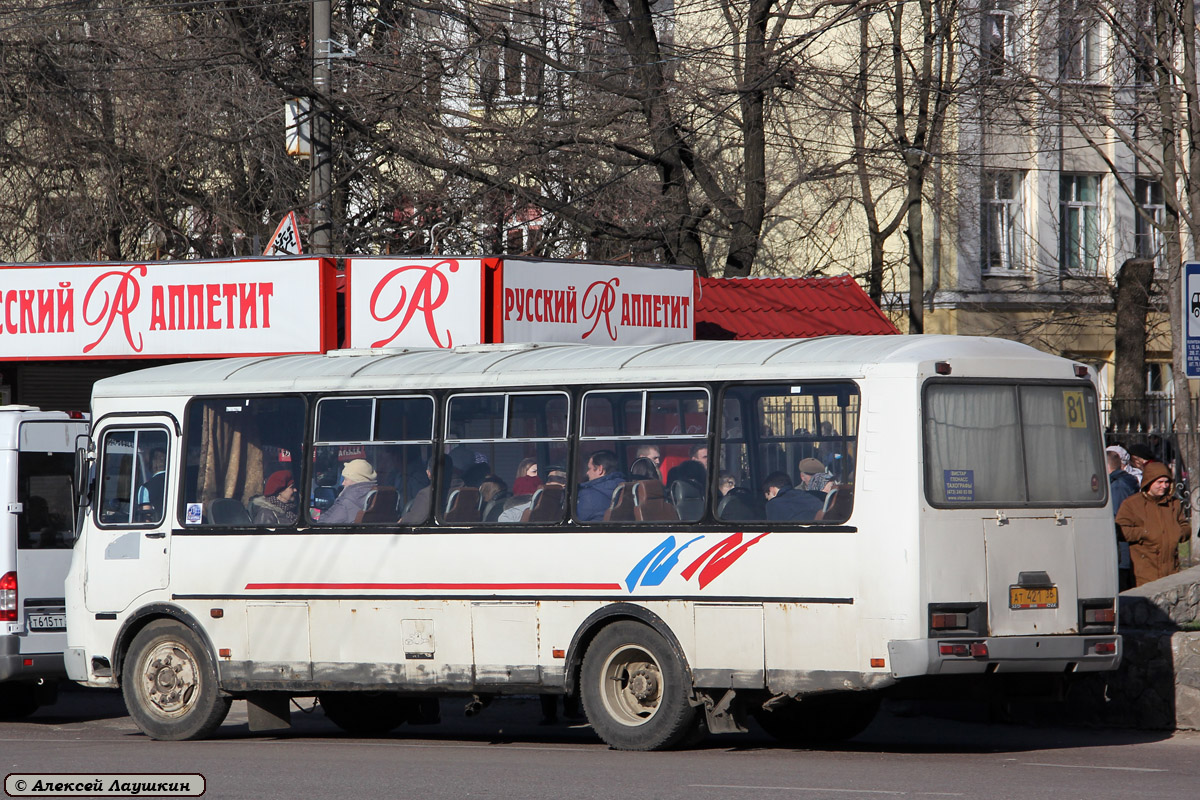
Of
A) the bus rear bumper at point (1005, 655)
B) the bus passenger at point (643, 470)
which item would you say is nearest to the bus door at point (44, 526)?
the bus passenger at point (643, 470)

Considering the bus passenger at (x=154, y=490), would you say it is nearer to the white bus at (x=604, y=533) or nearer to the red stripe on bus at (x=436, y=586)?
the white bus at (x=604, y=533)

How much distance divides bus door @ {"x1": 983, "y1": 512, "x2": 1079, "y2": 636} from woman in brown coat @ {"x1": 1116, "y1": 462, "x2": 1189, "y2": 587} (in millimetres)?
3742

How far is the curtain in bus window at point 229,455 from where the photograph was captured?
41.5 feet

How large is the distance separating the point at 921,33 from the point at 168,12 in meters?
12.4

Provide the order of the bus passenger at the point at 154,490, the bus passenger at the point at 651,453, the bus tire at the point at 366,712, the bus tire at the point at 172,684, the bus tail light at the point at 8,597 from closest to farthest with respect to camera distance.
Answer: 1. the bus passenger at the point at 651,453
2. the bus tire at the point at 172,684
3. the bus passenger at the point at 154,490
4. the bus tire at the point at 366,712
5. the bus tail light at the point at 8,597

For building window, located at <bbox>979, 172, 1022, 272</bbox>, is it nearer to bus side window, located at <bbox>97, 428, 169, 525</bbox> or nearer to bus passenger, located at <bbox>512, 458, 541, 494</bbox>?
bus side window, located at <bbox>97, 428, 169, 525</bbox>

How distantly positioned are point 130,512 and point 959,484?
624 cm

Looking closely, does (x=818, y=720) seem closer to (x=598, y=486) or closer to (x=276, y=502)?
(x=598, y=486)

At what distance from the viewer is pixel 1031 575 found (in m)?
10.5

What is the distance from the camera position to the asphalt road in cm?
915

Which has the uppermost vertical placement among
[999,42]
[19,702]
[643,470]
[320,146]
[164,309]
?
[999,42]

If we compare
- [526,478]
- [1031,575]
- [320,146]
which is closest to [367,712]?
[526,478]

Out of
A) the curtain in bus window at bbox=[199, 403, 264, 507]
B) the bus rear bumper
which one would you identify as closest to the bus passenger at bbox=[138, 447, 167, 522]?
the curtain in bus window at bbox=[199, 403, 264, 507]

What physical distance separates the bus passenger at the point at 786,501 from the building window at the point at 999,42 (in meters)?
15.5
